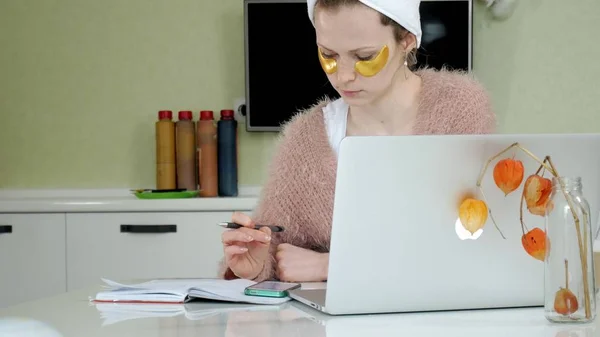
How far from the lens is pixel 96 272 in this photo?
308 cm

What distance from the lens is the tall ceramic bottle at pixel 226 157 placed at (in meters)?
3.21

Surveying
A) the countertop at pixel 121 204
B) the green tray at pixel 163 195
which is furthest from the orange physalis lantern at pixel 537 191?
the green tray at pixel 163 195

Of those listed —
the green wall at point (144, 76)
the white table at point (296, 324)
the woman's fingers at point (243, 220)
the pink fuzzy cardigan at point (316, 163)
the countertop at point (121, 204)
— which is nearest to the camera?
the white table at point (296, 324)

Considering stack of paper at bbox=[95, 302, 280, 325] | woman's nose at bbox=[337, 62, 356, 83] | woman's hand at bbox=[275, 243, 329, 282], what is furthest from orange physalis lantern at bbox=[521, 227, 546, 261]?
woman's nose at bbox=[337, 62, 356, 83]

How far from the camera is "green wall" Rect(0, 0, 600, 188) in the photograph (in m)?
3.32

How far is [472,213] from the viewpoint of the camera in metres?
1.15

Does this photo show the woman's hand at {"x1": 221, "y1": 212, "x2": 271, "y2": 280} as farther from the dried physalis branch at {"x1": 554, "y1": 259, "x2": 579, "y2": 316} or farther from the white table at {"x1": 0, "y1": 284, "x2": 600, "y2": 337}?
the dried physalis branch at {"x1": 554, "y1": 259, "x2": 579, "y2": 316}

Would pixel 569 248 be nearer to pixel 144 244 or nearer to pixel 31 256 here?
pixel 144 244

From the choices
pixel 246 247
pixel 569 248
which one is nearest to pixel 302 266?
pixel 246 247

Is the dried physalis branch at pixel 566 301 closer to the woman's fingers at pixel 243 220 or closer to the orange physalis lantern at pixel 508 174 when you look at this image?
the orange physalis lantern at pixel 508 174

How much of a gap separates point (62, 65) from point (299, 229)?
6.23 feet

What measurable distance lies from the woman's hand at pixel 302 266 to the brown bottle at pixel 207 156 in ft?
5.32

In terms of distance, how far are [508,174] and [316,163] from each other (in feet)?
2.28

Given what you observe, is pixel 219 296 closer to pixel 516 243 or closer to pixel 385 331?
pixel 385 331
